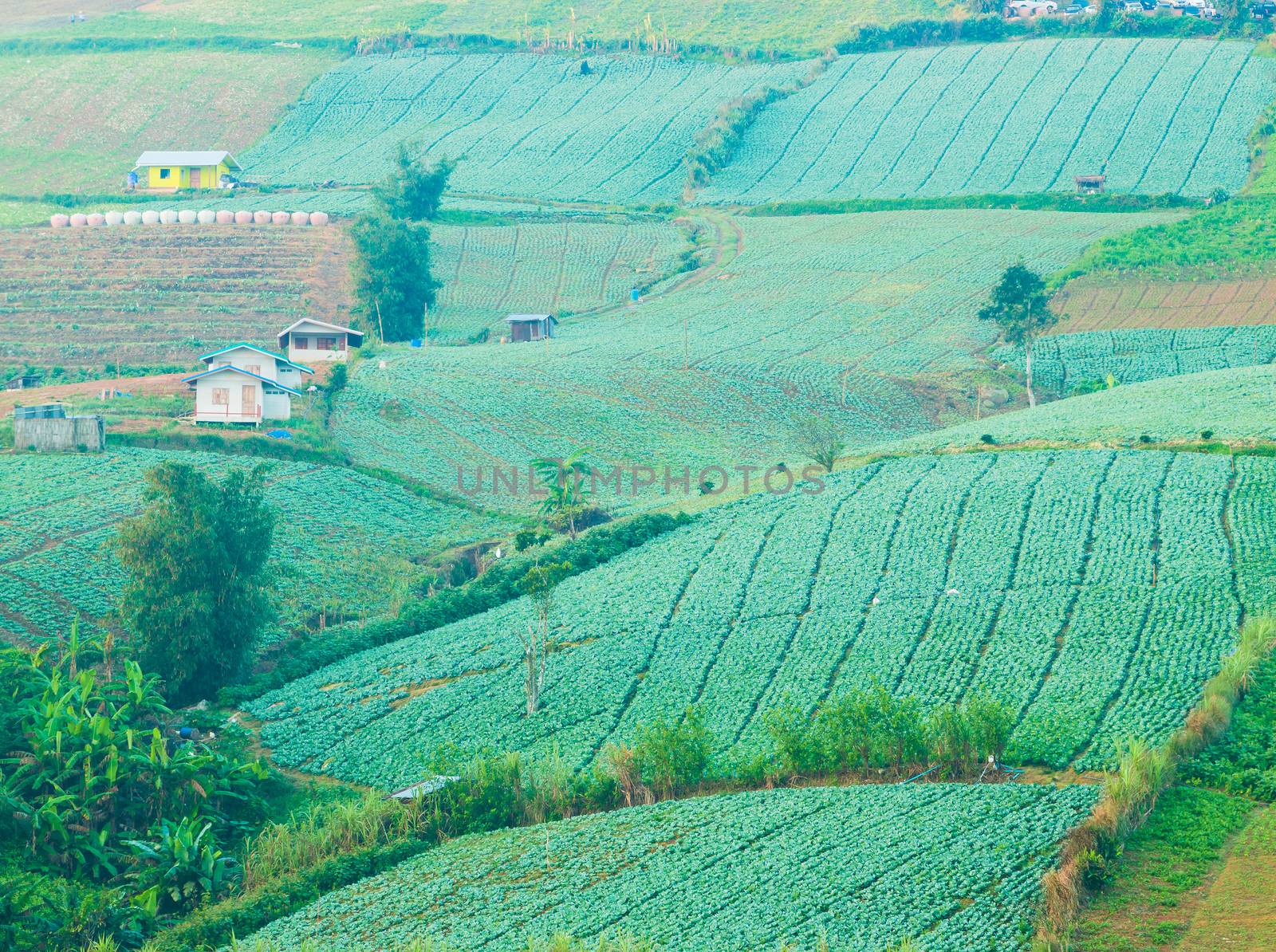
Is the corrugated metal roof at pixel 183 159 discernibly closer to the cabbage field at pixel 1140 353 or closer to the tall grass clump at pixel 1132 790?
the cabbage field at pixel 1140 353

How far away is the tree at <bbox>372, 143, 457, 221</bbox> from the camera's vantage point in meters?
86.1

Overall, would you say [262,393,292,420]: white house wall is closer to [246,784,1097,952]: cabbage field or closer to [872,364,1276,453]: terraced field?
[872,364,1276,453]: terraced field

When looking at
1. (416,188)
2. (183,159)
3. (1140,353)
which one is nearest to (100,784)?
(1140,353)

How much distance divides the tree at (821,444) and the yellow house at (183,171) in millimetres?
55275

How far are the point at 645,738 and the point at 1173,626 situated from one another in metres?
12.5

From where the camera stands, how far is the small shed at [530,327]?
240ft

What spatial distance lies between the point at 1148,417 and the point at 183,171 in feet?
225

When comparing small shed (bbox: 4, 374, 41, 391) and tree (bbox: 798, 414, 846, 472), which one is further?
small shed (bbox: 4, 374, 41, 391)

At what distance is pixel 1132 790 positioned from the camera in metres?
26.1

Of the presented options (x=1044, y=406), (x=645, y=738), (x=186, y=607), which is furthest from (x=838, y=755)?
(x=1044, y=406)

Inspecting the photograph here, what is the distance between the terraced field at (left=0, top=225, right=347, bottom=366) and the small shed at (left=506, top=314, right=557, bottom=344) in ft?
31.4

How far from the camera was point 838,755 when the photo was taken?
30516 millimetres

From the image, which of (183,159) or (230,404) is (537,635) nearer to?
(230,404)

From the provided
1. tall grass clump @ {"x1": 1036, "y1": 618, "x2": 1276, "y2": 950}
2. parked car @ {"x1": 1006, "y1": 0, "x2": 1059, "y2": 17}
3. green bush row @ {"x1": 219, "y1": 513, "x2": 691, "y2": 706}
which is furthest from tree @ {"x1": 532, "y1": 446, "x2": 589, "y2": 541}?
parked car @ {"x1": 1006, "y1": 0, "x2": 1059, "y2": 17}
